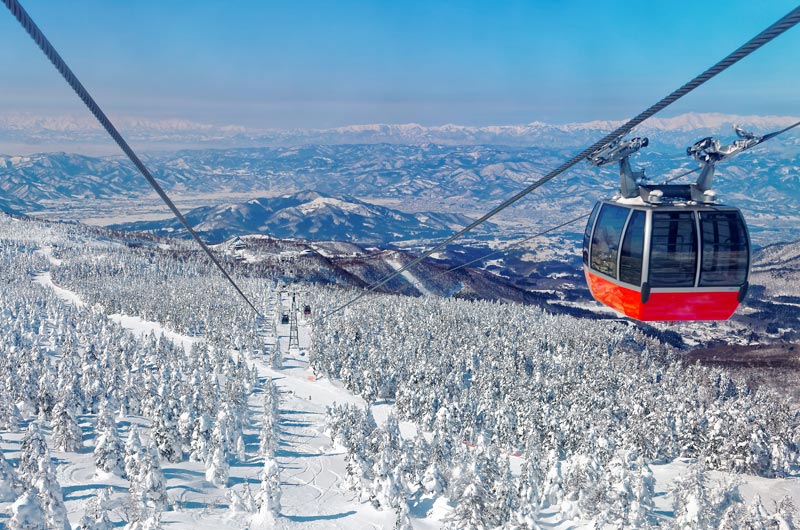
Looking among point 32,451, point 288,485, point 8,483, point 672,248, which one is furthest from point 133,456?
point 672,248

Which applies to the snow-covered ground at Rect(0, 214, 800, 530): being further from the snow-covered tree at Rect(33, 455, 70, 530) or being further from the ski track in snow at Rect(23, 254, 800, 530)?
the snow-covered tree at Rect(33, 455, 70, 530)

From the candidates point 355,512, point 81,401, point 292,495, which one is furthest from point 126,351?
point 355,512

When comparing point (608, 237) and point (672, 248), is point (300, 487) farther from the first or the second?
point (672, 248)

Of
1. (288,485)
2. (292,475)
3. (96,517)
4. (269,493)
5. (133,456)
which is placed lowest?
(292,475)

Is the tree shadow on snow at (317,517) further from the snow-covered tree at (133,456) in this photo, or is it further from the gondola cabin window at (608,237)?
the gondola cabin window at (608,237)

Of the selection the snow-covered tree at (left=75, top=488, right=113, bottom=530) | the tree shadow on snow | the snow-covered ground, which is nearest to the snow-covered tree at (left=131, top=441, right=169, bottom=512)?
the snow-covered ground

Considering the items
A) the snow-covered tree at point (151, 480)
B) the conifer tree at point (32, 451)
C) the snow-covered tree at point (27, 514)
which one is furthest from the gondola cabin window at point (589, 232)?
the snow-covered tree at point (151, 480)
